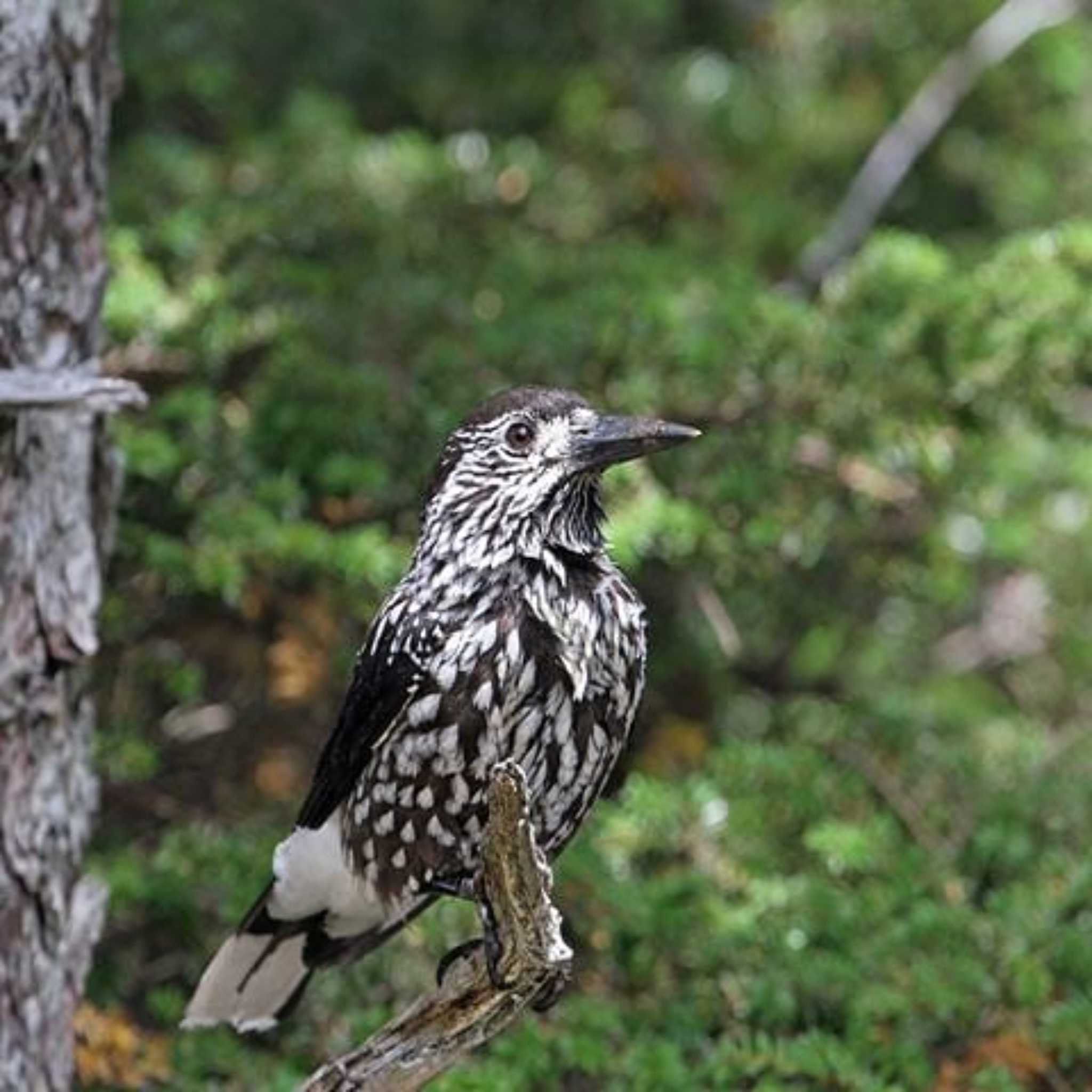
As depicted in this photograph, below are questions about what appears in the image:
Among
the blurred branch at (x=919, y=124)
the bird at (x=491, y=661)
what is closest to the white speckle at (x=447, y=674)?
the bird at (x=491, y=661)

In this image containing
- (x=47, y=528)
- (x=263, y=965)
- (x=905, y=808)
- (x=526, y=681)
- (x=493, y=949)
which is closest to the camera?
(x=493, y=949)

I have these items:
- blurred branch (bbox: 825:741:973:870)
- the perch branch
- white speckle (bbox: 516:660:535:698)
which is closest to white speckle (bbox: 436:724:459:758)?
white speckle (bbox: 516:660:535:698)

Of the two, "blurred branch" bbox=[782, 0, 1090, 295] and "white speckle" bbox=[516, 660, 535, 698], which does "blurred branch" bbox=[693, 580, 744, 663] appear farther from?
"white speckle" bbox=[516, 660, 535, 698]

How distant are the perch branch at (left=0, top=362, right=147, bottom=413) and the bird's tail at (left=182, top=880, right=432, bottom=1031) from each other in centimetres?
100

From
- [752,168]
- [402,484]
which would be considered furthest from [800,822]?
[752,168]

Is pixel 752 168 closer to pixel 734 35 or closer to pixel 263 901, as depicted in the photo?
pixel 734 35

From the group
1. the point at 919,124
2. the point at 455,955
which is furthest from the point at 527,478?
the point at 919,124

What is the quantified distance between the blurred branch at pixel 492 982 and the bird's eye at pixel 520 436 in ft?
2.30

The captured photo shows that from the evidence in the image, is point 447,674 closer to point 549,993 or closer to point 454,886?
point 454,886

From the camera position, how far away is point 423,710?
165 inches

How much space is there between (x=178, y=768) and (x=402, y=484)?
97cm

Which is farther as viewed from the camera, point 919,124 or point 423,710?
point 919,124

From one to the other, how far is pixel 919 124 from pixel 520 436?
12.7 feet

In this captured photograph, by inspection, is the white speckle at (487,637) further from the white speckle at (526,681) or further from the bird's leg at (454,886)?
the bird's leg at (454,886)
